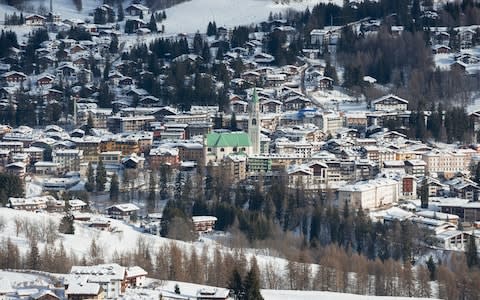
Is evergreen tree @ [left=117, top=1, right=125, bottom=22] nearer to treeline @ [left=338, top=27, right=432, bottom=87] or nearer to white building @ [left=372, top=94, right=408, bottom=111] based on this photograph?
treeline @ [left=338, top=27, right=432, bottom=87]

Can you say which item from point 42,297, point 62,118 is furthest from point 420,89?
point 42,297

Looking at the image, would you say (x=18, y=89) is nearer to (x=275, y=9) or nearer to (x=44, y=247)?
(x=275, y=9)

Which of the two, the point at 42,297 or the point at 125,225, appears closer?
the point at 42,297

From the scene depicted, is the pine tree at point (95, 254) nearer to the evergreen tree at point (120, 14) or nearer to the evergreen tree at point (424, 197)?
the evergreen tree at point (424, 197)

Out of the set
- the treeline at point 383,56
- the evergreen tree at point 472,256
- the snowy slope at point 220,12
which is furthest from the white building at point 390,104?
the evergreen tree at point 472,256

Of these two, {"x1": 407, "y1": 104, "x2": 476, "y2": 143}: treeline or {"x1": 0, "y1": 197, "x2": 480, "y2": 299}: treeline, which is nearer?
{"x1": 0, "y1": 197, "x2": 480, "y2": 299}: treeline

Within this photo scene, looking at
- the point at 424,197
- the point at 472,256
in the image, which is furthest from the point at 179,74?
the point at 472,256

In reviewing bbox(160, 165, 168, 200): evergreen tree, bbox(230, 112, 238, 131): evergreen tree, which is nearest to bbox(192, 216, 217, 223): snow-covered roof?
bbox(160, 165, 168, 200): evergreen tree
